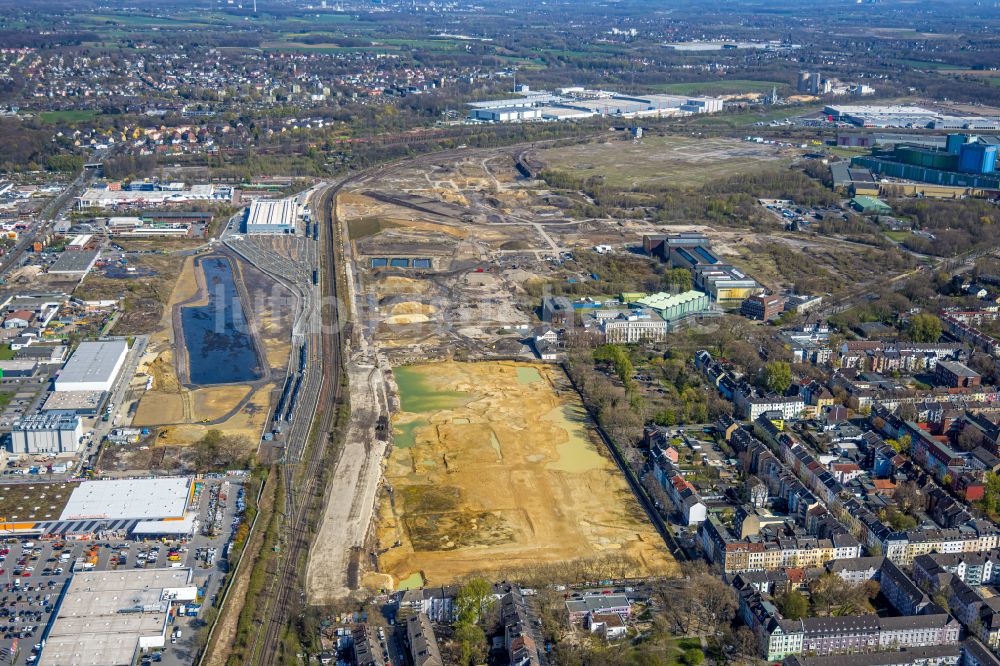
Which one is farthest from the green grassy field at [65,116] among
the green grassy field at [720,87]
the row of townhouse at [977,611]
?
the row of townhouse at [977,611]

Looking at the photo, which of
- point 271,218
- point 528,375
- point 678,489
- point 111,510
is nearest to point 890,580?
point 678,489

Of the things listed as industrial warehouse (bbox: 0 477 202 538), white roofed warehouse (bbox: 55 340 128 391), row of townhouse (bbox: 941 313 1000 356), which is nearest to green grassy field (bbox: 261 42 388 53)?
white roofed warehouse (bbox: 55 340 128 391)

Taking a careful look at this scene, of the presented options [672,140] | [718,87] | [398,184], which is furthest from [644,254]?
[718,87]

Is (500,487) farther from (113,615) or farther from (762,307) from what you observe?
(762,307)

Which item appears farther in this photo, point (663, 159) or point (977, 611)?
point (663, 159)

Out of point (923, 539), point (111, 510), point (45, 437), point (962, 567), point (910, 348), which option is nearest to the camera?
point (962, 567)

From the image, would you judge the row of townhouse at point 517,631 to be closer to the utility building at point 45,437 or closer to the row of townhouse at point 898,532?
the row of townhouse at point 898,532
